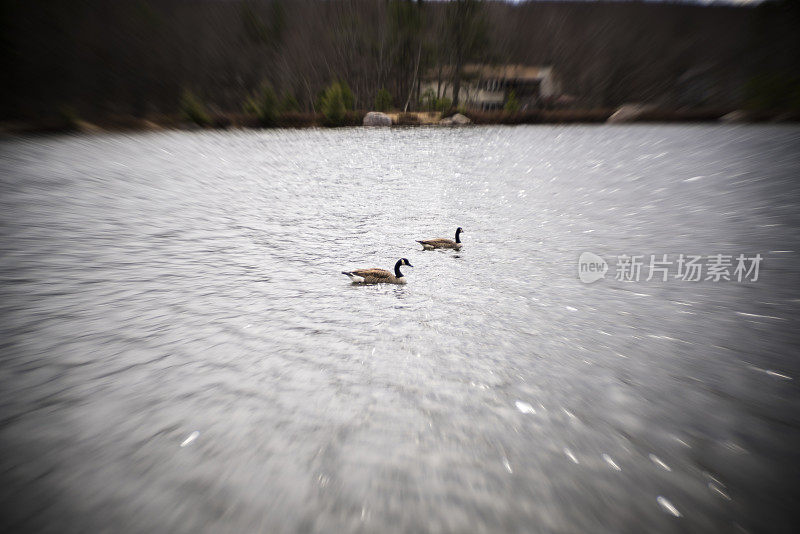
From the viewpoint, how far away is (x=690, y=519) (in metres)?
2.60

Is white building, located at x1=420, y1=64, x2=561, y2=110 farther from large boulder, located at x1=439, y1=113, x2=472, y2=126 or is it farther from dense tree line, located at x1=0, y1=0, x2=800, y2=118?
large boulder, located at x1=439, y1=113, x2=472, y2=126

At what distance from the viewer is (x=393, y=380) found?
4.16 metres

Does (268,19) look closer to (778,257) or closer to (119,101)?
(119,101)

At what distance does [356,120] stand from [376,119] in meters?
3.56

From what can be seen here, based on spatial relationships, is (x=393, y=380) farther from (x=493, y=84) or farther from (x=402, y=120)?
(x=493, y=84)

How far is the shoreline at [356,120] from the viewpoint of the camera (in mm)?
41406

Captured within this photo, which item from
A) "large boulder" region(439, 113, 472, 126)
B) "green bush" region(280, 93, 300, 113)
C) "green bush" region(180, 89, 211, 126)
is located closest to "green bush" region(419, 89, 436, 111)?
"large boulder" region(439, 113, 472, 126)

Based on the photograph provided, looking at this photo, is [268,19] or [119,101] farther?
[268,19]

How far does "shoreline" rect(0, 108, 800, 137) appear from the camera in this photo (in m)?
41.4

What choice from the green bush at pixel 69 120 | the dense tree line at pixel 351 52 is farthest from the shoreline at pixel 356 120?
the dense tree line at pixel 351 52

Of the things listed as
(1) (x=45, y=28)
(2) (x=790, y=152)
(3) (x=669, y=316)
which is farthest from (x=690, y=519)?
(1) (x=45, y=28)

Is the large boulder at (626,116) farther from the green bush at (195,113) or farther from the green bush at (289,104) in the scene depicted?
the green bush at (195,113)

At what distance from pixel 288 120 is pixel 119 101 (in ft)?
156

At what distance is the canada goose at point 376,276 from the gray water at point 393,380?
0.50 ft
